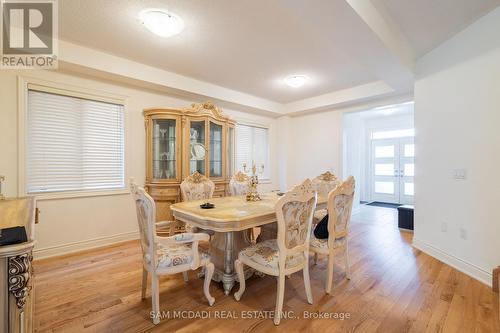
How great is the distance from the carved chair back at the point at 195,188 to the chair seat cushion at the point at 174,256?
1.01m

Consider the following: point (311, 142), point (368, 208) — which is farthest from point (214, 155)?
point (368, 208)

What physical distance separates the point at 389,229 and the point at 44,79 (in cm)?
575

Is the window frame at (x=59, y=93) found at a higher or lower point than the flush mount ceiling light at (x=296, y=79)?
lower

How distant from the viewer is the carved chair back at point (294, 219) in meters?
1.77

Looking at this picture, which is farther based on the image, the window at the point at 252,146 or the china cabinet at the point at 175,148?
the window at the point at 252,146

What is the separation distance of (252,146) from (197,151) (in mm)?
1800

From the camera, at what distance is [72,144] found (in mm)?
3150

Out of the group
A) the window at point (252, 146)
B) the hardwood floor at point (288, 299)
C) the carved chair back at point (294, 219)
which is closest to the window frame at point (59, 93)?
the hardwood floor at point (288, 299)

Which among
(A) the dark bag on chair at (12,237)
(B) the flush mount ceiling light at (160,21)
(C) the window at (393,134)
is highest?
(B) the flush mount ceiling light at (160,21)

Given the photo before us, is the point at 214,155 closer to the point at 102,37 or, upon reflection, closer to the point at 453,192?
the point at 102,37

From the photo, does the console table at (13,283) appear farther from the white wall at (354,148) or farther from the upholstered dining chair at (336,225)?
the white wall at (354,148)

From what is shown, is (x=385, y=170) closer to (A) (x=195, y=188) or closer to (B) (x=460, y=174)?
(B) (x=460, y=174)

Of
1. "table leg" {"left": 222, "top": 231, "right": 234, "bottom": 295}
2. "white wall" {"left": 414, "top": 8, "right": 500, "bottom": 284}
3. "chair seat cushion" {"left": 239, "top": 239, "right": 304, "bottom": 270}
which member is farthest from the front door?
"table leg" {"left": 222, "top": 231, "right": 234, "bottom": 295}

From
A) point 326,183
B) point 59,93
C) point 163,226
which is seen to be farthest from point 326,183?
point 59,93
